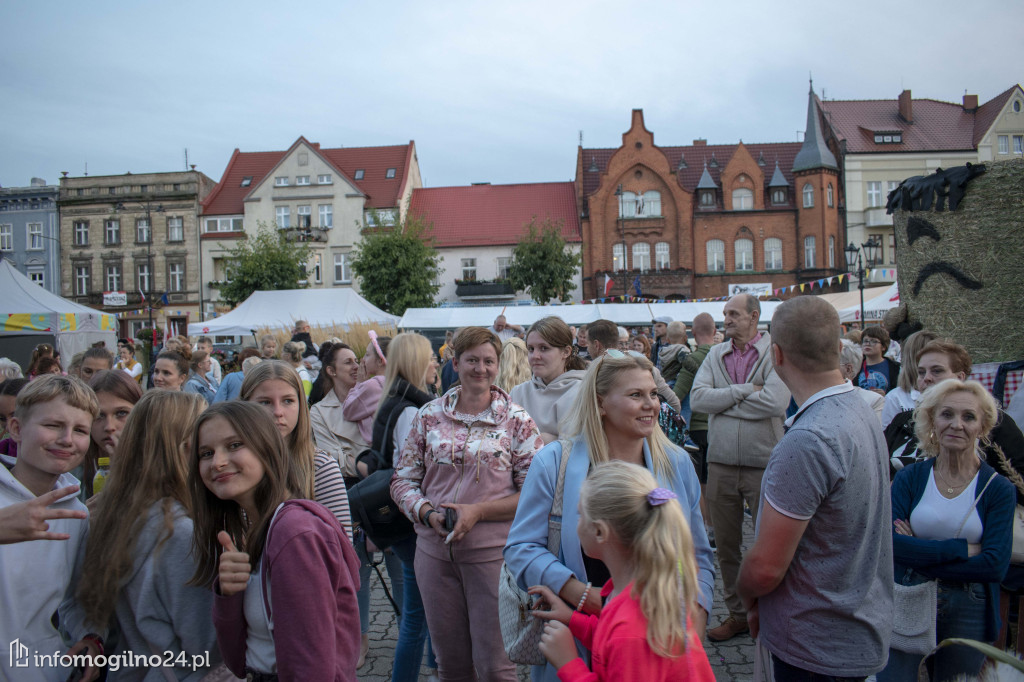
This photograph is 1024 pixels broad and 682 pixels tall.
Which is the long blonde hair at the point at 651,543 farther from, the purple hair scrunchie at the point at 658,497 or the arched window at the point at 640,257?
the arched window at the point at 640,257

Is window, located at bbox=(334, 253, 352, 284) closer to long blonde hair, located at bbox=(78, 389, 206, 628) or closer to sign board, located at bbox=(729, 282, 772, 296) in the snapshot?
sign board, located at bbox=(729, 282, 772, 296)

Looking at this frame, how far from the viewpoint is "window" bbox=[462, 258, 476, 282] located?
41250 mm

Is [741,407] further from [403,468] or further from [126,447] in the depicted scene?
[126,447]

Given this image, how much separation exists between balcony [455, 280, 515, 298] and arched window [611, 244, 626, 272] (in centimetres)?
649

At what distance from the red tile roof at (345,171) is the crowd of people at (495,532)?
39.6 metres

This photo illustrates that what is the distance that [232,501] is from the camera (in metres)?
2.17

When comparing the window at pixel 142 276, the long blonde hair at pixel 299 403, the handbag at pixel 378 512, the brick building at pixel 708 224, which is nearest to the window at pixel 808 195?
the brick building at pixel 708 224

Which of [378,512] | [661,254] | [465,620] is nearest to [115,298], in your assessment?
[661,254]

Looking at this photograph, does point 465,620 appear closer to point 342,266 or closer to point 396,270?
point 396,270

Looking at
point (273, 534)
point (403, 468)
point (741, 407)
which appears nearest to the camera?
point (273, 534)

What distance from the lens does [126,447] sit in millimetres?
2342

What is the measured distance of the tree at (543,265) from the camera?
35656mm

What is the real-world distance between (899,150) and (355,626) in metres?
46.2

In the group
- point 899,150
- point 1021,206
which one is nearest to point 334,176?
point 899,150
